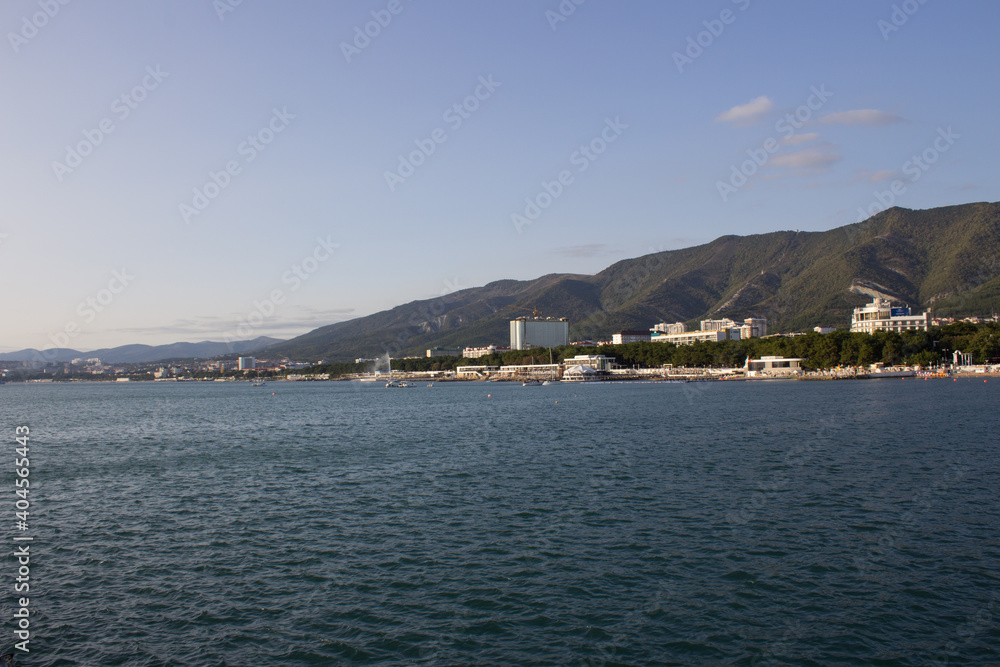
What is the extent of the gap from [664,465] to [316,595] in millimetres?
17051

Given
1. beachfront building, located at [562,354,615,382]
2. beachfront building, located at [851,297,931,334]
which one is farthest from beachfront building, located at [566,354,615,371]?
beachfront building, located at [851,297,931,334]

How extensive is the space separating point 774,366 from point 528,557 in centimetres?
13684

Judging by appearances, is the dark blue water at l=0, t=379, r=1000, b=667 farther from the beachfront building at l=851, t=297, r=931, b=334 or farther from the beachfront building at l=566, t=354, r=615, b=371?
the beachfront building at l=851, t=297, r=931, b=334

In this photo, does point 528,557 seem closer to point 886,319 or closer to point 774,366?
point 774,366

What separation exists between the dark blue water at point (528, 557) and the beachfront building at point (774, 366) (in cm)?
10889

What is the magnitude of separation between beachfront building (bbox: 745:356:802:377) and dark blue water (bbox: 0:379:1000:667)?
108888 mm

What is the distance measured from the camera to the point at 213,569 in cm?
1458

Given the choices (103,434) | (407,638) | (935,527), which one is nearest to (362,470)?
(407,638)

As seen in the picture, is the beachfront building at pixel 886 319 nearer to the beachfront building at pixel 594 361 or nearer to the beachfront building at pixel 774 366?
the beachfront building at pixel 774 366

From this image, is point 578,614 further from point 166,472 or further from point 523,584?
point 166,472

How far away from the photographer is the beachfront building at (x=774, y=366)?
135 metres

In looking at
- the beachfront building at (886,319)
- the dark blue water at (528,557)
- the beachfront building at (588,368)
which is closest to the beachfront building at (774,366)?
the beachfront building at (588,368)

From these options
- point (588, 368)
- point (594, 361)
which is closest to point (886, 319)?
point (594, 361)

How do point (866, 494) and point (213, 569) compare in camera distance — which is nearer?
point (213, 569)
